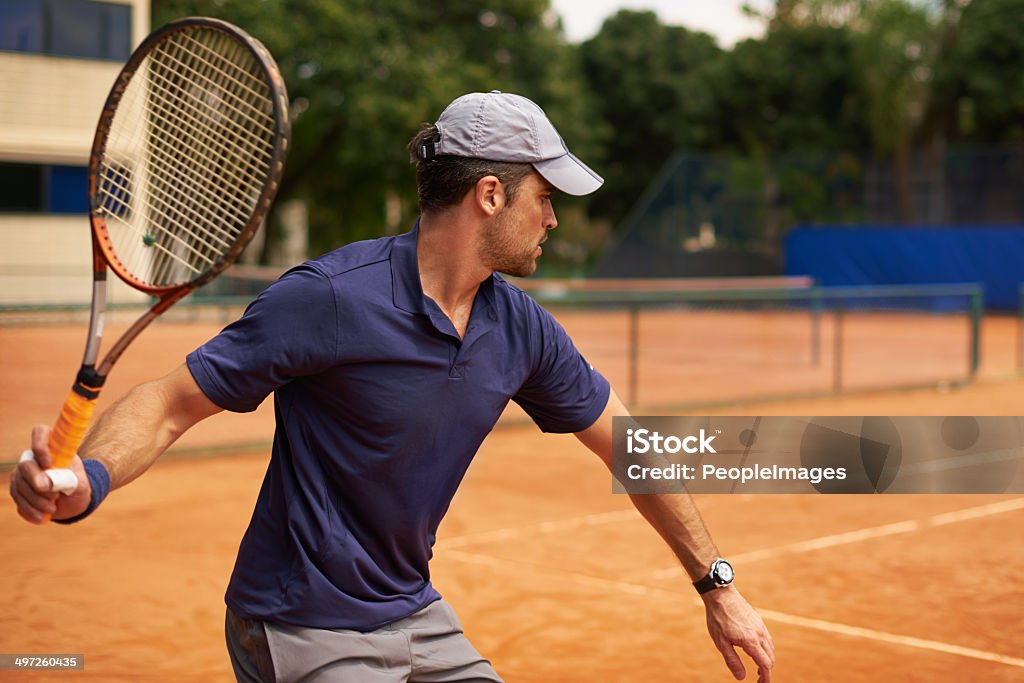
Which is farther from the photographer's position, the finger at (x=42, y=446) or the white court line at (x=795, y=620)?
the white court line at (x=795, y=620)

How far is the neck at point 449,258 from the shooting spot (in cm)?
260

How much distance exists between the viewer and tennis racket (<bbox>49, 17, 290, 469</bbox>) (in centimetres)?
275

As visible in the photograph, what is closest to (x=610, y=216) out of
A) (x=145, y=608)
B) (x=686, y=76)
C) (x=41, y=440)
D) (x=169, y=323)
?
(x=686, y=76)

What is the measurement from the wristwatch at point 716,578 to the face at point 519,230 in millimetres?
845

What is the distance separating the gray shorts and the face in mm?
778

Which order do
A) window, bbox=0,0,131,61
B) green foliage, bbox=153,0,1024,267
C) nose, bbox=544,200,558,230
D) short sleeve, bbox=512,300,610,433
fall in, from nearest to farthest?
nose, bbox=544,200,558,230 → short sleeve, bbox=512,300,610,433 → window, bbox=0,0,131,61 → green foliage, bbox=153,0,1024,267

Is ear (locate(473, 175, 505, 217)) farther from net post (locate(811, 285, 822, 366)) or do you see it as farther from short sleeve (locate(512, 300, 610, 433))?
net post (locate(811, 285, 822, 366))

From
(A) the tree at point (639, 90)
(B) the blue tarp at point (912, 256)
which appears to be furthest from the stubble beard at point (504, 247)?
(A) the tree at point (639, 90)

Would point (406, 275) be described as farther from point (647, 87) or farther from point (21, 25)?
point (647, 87)

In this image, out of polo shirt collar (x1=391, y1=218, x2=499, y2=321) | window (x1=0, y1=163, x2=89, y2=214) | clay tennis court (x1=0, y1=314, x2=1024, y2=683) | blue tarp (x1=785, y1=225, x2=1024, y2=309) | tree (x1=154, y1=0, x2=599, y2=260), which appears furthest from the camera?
blue tarp (x1=785, y1=225, x2=1024, y2=309)

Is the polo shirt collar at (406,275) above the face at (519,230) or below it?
below

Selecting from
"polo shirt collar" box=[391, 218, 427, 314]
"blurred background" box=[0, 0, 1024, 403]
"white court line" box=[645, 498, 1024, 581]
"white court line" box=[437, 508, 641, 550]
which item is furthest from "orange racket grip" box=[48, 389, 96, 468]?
"blurred background" box=[0, 0, 1024, 403]

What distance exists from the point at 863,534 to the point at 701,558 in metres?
4.50

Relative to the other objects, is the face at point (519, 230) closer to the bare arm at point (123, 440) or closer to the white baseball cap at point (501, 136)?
the white baseball cap at point (501, 136)
